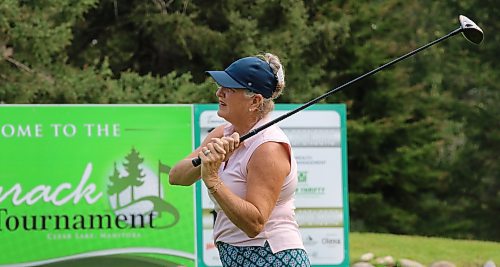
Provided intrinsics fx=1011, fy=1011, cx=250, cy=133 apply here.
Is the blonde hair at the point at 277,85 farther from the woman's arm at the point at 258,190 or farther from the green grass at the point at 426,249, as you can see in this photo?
the green grass at the point at 426,249

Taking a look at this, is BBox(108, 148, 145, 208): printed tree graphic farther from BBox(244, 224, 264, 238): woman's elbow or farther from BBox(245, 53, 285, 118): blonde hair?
BBox(244, 224, 264, 238): woman's elbow

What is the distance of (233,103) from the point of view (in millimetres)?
3217

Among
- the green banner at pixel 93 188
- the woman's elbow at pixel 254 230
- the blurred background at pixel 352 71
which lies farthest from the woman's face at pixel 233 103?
the blurred background at pixel 352 71

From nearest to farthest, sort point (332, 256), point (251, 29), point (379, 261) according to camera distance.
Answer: point (332, 256) → point (379, 261) → point (251, 29)

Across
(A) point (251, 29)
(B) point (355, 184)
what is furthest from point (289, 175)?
(B) point (355, 184)

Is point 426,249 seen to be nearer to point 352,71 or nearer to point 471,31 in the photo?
point 471,31

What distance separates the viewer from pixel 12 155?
7.08m

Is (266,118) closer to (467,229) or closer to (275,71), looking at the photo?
(275,71)

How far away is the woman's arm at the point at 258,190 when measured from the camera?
9.86 feet

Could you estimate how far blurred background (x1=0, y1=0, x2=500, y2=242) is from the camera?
14844 millimetres

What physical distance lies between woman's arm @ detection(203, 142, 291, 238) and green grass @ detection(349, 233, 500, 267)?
648cm

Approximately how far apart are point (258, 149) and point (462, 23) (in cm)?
108

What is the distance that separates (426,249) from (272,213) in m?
7.57

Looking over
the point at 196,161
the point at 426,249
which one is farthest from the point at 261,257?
the point at 426,249
